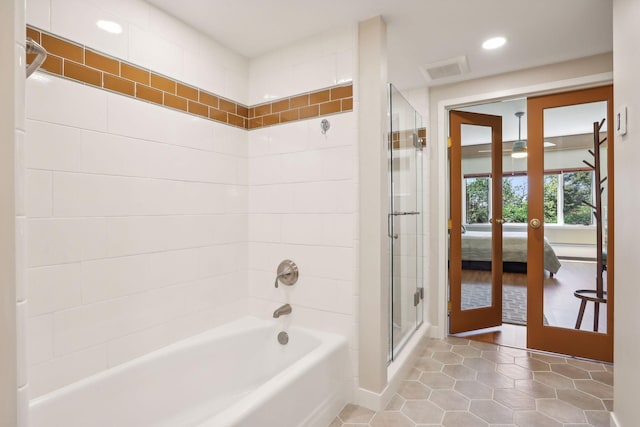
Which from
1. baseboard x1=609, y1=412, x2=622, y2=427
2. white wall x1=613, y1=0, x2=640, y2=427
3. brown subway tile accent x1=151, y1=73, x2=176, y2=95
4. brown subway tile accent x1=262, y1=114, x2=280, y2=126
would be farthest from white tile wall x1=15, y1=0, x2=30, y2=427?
baseboard x1=609, y1=412, x2=622, y2=427

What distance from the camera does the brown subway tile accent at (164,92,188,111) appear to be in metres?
1.88

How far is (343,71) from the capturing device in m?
2.02

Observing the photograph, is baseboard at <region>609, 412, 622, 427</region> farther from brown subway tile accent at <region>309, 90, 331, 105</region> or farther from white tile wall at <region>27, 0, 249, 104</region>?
white tile wall at <region>27, 0, 249, 104</region>

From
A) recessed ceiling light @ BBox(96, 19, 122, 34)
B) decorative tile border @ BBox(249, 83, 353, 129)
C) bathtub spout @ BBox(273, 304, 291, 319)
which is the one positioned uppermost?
recessed ceiling light @ BBox(96, 19, 122, 34)

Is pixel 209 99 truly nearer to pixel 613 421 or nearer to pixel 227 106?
pixel 227 106

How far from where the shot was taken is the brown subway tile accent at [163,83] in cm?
181

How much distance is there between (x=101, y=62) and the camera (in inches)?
62.2

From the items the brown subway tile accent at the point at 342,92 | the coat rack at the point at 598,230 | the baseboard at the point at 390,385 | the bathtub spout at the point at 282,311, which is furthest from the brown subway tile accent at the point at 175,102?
the coat rack at the point at 598,230

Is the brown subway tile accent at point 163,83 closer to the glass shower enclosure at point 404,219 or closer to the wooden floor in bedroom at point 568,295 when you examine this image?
the glass shower enclosure at point 404,219

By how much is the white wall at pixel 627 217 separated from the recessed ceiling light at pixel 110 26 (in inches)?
90.6

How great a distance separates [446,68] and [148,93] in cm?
217

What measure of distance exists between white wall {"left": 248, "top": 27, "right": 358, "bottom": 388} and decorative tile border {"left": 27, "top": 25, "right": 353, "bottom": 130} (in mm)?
67

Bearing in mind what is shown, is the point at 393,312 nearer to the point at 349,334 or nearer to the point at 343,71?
the point at 349,334

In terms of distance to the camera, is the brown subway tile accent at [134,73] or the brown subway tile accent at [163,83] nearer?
the brown subway tile accent at [134,73]
